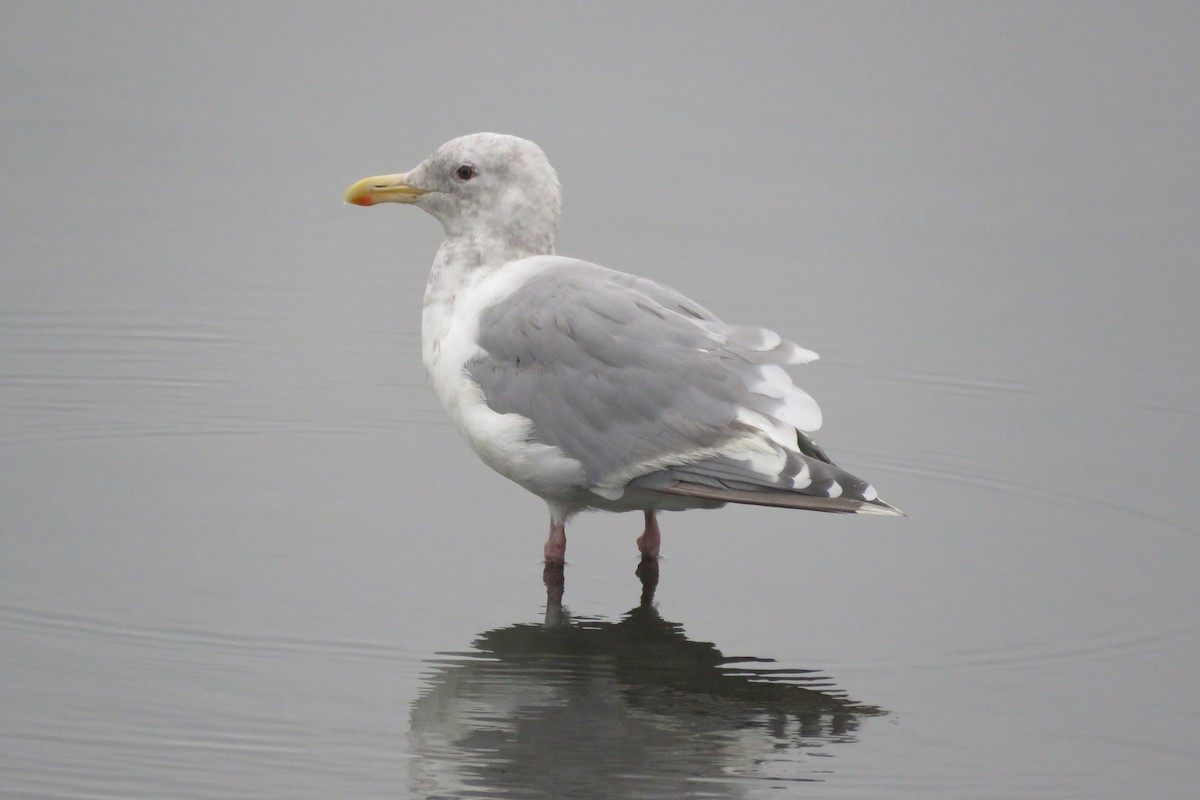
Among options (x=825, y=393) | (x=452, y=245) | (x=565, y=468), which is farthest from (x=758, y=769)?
(x=825, y=393)

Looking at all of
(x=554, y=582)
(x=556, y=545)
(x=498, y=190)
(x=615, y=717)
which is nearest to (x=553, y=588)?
(x=554, y=582)

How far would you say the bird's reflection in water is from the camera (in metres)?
5.33

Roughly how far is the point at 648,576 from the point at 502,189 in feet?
5.24

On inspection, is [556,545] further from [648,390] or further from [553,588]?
[648,390]

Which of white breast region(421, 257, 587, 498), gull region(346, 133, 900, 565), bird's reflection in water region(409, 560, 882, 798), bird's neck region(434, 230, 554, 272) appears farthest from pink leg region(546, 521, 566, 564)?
bird's neck region(434, 230, 554, 272)

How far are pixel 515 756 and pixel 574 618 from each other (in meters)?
1.21

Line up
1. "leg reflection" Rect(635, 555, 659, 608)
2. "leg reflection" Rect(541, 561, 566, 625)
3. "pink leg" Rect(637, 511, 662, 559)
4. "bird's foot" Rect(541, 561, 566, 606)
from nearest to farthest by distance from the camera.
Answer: "leg reflection" Rect(541, 561, 566, 625) < "bird's foot" Rect(541, 561, 566, 606) < "leg reflection" Rect(635, 555, 659, 608) < "pink leg" Rect(637, 511, 662, 559)

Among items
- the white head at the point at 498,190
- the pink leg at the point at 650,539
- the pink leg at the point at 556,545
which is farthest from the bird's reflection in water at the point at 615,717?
the white head at the point at 498,190

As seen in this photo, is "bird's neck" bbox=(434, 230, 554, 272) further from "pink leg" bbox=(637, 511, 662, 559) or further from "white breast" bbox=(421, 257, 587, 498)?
"pink leg" bbox=(637, 511, 662, 559)

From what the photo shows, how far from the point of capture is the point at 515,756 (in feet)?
17.9

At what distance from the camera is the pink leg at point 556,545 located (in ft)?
22.7

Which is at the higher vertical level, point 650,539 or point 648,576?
point 650,539

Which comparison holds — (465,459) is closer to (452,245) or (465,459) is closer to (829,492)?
(452,245)

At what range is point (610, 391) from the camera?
6.59 m
